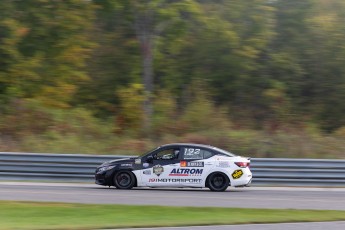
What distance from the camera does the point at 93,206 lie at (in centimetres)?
1486

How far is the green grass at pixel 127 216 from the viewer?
12.3 m

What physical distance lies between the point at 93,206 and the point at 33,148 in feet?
37.3

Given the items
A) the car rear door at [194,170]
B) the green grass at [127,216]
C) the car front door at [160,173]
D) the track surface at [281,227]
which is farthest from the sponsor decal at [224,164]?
the track surface at [281,227]

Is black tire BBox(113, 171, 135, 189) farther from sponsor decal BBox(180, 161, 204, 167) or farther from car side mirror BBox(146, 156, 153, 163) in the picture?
sponsor decal BBox(180, 161, 204, 167)

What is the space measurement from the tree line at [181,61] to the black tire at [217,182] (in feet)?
29.8

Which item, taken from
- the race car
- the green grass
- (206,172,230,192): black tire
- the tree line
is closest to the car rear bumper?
the race car

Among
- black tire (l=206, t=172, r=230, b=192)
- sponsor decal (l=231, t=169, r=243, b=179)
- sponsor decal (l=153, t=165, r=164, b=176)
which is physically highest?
sponsor decal (l=153, t=165, r=164, b=176)

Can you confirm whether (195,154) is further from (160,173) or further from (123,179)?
(123,179)

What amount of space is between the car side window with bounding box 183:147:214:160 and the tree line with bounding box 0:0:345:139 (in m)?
8.67

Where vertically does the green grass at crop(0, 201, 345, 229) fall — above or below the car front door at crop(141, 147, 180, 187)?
below

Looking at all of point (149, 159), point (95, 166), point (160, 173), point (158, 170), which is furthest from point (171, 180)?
point (95, 166)

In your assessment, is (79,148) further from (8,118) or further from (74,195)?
(74,195)

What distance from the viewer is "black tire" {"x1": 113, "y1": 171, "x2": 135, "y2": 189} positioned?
64.0 ft

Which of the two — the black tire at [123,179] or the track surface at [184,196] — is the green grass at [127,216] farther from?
the black tire at [123,179]
